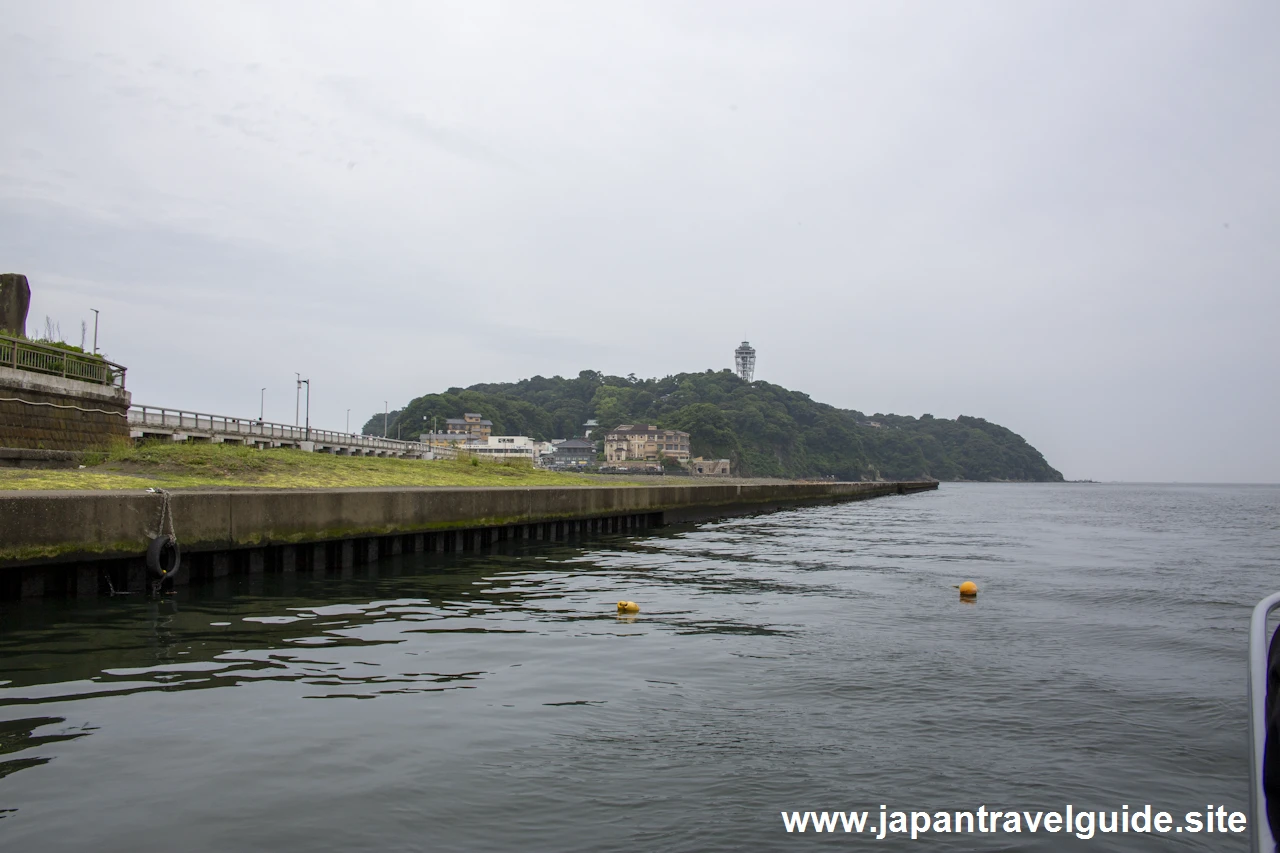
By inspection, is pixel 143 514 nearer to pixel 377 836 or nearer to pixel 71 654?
pixel 71 654

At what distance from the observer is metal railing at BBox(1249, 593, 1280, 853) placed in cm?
226

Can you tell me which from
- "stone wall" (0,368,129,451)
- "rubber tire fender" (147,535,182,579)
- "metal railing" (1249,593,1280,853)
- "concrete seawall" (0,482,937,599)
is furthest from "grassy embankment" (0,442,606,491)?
"metal railing" (1249,593,1280,853)

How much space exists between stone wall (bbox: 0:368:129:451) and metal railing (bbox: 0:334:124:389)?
1.21 feet

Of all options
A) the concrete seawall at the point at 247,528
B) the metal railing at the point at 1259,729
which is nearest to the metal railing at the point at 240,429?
the concrete seawall at the point at 247,528

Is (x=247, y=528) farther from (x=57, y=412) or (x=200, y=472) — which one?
(x=57, y=412)

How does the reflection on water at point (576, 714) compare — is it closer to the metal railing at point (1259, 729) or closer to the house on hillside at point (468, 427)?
the metal railing at point (1259, 729)

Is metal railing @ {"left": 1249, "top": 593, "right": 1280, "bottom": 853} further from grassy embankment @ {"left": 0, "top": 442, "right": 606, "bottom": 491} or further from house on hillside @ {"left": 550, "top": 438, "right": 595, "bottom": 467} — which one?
house on hillside @ {"left": 550, "top": 438, "right": 595, "bottom": 467}

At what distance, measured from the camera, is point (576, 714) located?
6.40 meters

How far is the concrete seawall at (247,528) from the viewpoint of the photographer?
31.2 feet

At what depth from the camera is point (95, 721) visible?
5.92m

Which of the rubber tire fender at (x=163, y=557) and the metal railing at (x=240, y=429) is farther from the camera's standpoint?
the metal railing at (x=240, y=429)

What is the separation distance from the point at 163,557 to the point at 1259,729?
11.0 meters

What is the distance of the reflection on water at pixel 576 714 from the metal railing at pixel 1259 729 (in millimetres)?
2228

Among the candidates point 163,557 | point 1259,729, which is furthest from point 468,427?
point 1259,729
